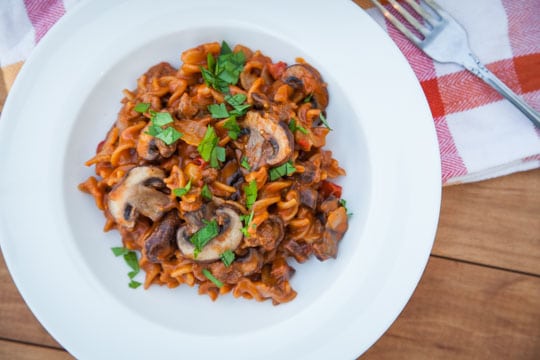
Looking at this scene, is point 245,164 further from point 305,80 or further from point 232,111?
point 305,80

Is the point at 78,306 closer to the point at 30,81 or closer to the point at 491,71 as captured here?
the point at 30,81

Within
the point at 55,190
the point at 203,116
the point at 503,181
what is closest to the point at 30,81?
the point at 55,190

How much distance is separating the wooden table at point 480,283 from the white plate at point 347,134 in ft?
2.60

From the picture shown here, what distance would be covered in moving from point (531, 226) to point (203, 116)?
249 cm

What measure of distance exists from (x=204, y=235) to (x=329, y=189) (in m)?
0.92

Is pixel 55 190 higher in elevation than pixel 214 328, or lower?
higher

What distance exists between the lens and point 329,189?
3281 mm

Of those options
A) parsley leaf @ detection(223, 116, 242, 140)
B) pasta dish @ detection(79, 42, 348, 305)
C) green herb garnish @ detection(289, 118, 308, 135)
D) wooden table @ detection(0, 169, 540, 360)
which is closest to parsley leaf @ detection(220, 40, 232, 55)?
pasta dish @ detection(79, 42, 348, 305)

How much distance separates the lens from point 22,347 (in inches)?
146

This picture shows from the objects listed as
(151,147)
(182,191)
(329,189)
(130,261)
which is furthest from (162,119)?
(329,189)

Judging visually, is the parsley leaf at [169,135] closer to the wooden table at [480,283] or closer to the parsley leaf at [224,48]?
the parsley leaf at [224,48]

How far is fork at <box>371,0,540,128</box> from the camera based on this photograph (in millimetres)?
3316

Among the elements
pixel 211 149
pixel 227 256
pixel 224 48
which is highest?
pixel 224 48

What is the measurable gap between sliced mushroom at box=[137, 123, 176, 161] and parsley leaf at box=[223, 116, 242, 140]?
33cm
